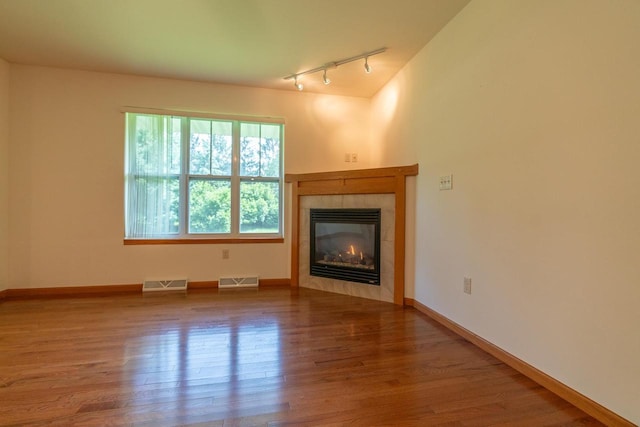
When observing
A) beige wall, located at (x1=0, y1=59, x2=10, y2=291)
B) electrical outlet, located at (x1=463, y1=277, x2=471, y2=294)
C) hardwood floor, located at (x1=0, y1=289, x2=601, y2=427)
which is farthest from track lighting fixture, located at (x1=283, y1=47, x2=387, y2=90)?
beige wall, located at (x1=0, y1=59, x2=10, y2=291)

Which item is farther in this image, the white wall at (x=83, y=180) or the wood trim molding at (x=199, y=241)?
the wood trim molding at (x=199, y=241)

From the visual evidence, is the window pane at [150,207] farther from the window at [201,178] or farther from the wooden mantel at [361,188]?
the wooden mantel at [361,188]

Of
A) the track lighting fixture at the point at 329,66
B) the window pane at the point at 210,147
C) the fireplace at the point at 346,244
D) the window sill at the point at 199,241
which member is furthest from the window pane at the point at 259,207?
the track lighting fixture at the point at 329,66

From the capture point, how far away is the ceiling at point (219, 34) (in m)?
2.36

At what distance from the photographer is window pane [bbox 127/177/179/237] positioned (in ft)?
11.8

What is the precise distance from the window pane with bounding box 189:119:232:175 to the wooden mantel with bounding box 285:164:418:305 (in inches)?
35.3

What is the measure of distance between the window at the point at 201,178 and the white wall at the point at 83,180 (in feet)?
0.54

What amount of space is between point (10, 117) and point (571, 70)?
17.1 ft

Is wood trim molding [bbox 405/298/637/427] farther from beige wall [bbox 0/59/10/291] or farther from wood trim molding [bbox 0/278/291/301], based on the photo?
beige wall [bbox 0/59/10/291]

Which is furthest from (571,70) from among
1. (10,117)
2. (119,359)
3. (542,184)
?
(10,117)

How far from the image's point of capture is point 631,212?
4.22 feet

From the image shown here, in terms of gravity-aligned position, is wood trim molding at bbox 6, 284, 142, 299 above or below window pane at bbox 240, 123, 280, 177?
below

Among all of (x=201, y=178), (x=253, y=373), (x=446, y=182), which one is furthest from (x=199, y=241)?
(x=446, y=182)

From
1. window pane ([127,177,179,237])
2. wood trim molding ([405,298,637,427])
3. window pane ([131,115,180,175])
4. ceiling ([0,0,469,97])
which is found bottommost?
wood trim molding ([405,298,637,427])
